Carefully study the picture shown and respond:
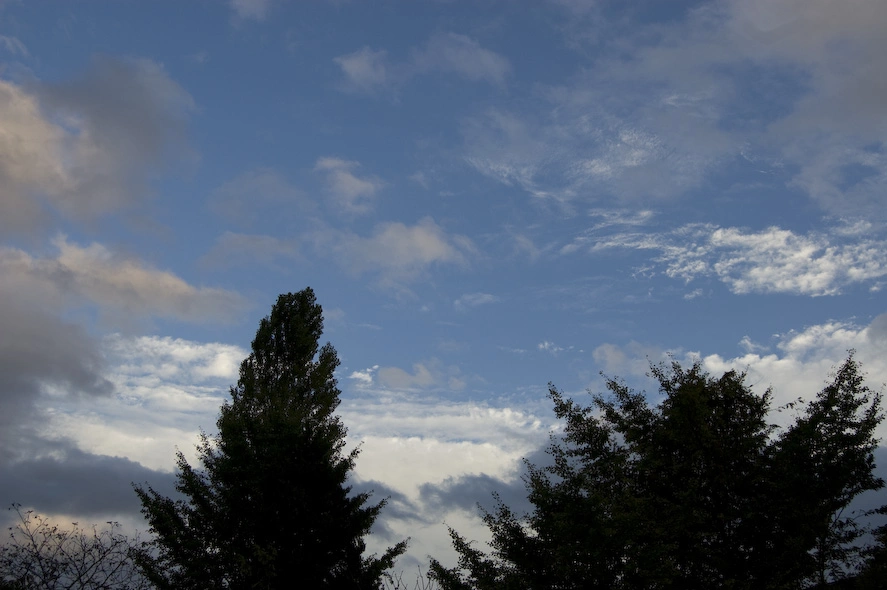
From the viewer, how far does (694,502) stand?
26562mm

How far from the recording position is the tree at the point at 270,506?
25766 mm

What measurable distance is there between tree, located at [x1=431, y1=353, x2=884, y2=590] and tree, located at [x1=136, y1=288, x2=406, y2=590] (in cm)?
454

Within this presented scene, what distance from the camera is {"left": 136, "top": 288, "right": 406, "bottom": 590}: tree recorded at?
84.5 feet

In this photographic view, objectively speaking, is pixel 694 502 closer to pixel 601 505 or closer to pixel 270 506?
pixel 601 505

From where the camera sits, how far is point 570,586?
23.1m

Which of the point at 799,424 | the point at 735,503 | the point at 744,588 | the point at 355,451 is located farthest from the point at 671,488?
the point at 355,451

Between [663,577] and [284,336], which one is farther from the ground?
[284,336]

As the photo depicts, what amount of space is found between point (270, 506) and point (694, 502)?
1719 centimetres

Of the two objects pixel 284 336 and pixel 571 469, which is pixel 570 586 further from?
pixel 284 336

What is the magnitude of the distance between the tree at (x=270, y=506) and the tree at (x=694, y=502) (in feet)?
14.9

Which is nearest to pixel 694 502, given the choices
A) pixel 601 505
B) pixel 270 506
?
pixel 601 505

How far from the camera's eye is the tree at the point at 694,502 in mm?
23188

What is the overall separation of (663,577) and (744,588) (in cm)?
386

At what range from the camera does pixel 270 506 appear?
2714cm
